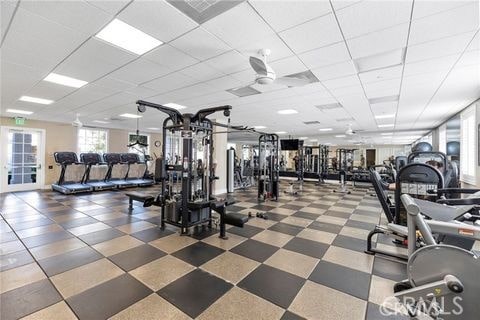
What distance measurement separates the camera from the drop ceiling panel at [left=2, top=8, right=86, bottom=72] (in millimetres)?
2326

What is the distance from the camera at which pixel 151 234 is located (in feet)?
11.8

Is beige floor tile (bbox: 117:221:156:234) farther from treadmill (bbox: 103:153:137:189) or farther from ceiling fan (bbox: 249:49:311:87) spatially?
treadmill (bbox: 103:153:137:189)

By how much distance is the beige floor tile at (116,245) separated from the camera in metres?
2.92

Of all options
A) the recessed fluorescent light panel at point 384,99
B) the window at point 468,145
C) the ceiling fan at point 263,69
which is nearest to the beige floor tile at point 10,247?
the ceiling fan at point 263,69

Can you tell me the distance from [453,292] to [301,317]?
110cm

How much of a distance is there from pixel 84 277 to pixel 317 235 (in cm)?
330

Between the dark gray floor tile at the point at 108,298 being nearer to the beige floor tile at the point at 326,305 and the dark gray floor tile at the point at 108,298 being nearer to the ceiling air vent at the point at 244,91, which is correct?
the beige floor tile at the point at 326,305

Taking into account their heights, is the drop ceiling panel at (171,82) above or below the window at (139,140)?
above

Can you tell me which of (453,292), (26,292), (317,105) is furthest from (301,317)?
(317,105)

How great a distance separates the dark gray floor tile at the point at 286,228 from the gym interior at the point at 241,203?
0.04m

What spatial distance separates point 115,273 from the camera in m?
2.38

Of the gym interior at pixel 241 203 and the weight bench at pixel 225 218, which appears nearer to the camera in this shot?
the gym interior at pixel 241 203

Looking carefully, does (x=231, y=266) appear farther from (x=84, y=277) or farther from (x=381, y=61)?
(x=381, y=61)

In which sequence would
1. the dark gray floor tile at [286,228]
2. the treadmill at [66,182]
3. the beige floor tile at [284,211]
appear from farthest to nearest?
1. the treadmill at [66,182]
2. the beige floor tile at [284,211]
3. the dark gray floor tile at [286,228]
